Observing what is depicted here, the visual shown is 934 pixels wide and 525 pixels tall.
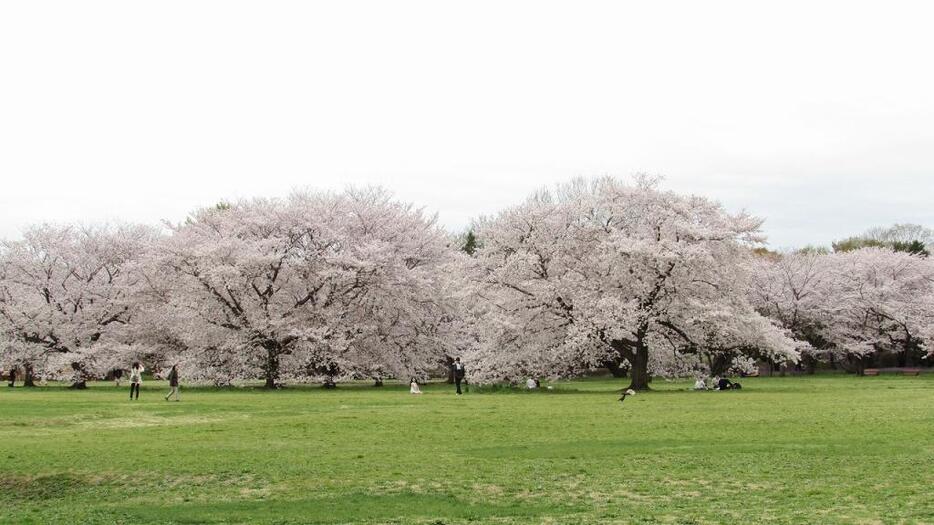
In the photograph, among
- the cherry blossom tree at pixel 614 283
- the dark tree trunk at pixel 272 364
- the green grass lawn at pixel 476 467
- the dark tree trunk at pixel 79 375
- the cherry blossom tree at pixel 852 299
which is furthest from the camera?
the cherry blossom tree at pixel 852 299

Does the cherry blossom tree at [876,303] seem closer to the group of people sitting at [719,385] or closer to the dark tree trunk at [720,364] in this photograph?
the dark tree trunk at [720,364]

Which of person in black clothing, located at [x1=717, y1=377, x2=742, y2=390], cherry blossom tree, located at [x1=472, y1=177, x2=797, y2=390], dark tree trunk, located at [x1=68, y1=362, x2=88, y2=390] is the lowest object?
person in black clothing, located at [x1=717, y1=377, x2=742, y2=390]

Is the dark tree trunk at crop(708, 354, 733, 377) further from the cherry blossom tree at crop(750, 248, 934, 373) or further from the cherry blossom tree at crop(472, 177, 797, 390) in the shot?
the cherry blossom tree at crop(750, 248, 934, 373)

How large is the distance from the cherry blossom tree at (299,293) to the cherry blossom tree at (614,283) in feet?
27.6

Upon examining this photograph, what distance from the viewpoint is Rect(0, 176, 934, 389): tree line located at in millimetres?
40500

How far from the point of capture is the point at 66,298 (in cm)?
5366

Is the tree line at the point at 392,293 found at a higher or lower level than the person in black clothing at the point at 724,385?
higher

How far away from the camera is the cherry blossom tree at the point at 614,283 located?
39.5 m

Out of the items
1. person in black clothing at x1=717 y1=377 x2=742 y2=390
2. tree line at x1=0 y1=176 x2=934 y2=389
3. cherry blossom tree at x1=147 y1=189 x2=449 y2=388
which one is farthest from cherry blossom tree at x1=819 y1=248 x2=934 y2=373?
cherry blossom tree at x1=147 y1=189 x2=449 y2=388

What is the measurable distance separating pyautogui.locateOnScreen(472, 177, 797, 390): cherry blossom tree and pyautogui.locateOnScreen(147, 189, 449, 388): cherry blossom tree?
8.43 metres

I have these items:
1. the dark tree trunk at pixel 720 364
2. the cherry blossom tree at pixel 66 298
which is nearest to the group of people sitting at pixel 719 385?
the dark tree trunk at pixel 720 364

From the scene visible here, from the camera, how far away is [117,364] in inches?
2026

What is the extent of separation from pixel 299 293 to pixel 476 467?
3670cm

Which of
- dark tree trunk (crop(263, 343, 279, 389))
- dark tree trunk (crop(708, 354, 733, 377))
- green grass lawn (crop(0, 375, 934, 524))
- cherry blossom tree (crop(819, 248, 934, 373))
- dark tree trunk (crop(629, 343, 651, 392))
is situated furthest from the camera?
cherry blossom tree (crop(819, 248, 934, 373))
